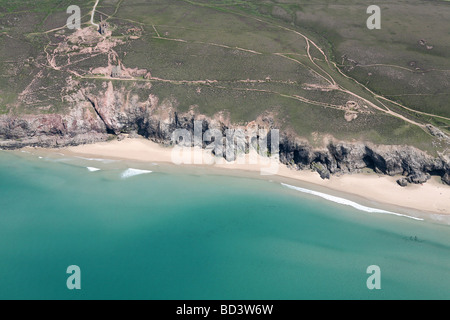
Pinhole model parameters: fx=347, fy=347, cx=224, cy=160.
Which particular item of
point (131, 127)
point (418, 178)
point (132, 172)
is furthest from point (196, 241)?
point (418, 178)

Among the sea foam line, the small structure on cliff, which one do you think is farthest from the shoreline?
the small structure on cliff

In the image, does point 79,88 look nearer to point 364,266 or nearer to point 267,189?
point 267,189

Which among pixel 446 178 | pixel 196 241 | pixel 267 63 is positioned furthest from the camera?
pixel 267 63

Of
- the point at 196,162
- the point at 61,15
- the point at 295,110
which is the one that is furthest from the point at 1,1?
the point at 295,110

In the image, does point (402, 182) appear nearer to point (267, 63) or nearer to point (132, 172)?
point (267, 63)

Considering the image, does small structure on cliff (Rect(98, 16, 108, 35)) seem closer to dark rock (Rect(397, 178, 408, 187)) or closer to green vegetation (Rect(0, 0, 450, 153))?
green vegetation (Rect(0, 0, 450, 153))

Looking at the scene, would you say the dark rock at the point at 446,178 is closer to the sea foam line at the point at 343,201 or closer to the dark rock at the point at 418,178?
the dark rock at the point at 418,178
